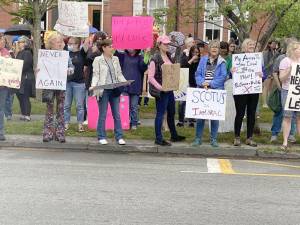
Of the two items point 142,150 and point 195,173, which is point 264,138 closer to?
point 142,150

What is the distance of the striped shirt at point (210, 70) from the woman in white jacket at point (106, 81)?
1.51 meters

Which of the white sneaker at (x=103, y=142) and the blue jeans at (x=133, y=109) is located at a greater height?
the blue jeans at (x=133, y=109)

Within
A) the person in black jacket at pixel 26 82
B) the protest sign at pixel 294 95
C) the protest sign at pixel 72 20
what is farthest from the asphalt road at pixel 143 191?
the person in black jacket at pixel 26 82

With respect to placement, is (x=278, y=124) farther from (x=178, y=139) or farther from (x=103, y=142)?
(x=103, y=142)

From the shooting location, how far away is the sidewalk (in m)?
10.5

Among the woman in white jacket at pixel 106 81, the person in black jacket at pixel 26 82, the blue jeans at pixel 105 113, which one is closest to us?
the woman in white jacket at pixel 106 81

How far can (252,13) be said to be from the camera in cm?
1182

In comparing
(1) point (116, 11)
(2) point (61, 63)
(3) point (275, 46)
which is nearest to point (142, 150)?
(2) point (61, 63)

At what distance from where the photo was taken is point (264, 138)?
11.8 meters

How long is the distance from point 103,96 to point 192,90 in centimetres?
160

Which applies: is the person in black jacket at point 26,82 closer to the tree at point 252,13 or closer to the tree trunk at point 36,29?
the tree trunk at point 36,29

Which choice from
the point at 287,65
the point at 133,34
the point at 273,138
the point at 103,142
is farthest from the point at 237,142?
the point at 133,34

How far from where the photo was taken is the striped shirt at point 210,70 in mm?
10492

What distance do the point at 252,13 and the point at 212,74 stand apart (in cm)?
201
